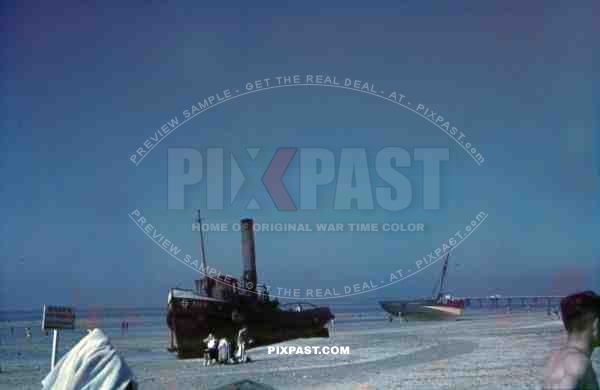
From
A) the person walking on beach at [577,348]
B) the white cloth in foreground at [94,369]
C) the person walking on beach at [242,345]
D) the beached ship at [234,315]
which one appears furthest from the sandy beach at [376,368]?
the white cloth in foreground at [94,369]

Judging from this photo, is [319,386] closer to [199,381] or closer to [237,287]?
[199,381]

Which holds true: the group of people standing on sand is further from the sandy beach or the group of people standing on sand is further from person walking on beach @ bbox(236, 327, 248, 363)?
the sandy beach

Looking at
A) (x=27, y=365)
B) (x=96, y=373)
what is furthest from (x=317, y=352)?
(x=96, y=373)

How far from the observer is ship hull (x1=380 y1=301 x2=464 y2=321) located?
133 feet

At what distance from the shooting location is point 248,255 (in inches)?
469

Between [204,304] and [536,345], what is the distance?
661 centimetres

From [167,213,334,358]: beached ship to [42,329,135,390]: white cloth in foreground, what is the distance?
36.3 feet

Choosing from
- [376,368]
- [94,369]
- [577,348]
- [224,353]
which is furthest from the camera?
[224,353]

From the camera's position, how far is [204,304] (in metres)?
15.5

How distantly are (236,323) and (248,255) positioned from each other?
400cm

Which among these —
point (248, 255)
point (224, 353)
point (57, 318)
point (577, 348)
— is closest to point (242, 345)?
point (224, 353)

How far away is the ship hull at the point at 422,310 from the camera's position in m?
40.6

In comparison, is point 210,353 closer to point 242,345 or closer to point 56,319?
point 242,345

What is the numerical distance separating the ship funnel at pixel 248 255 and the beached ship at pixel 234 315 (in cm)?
2
